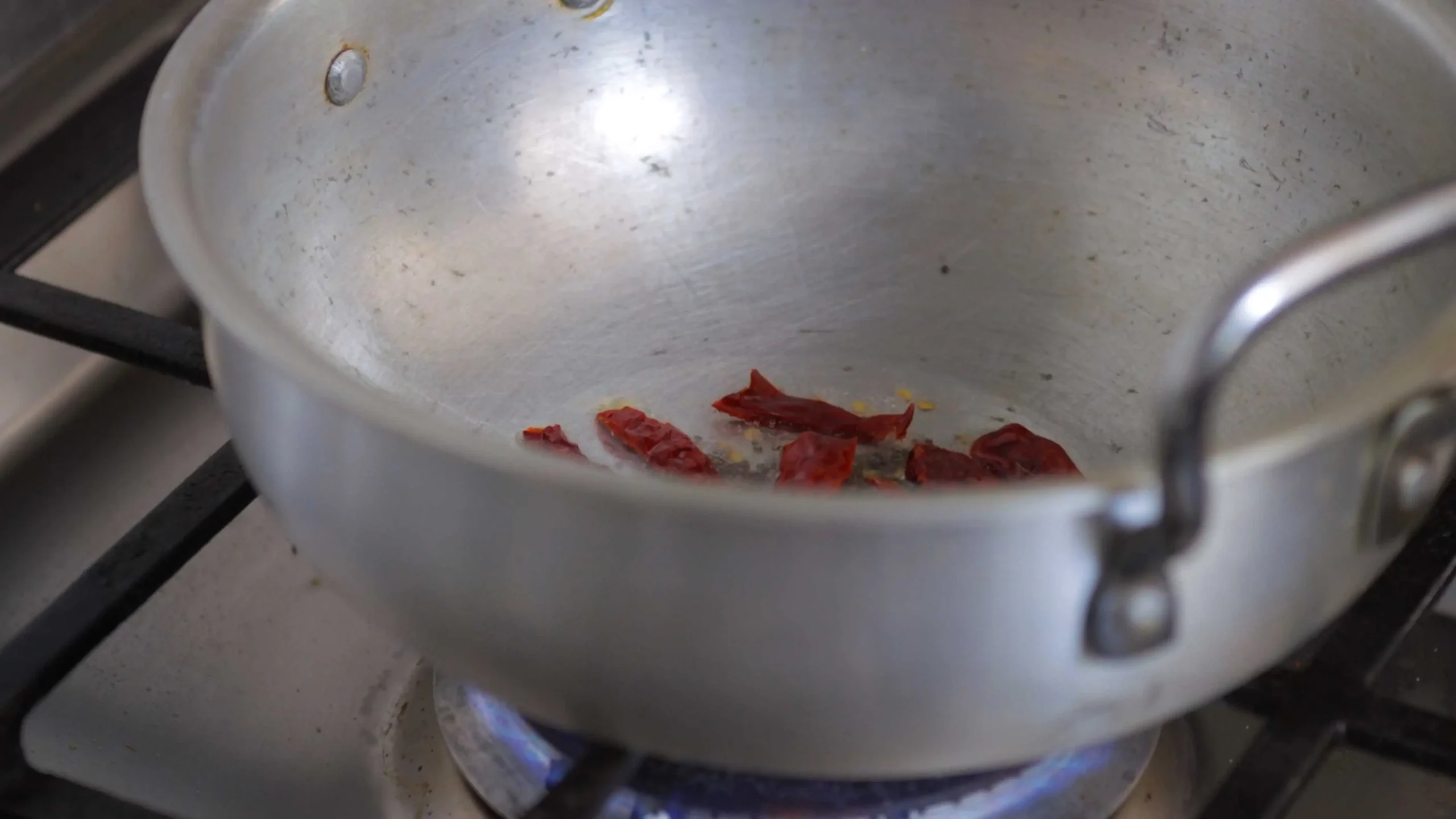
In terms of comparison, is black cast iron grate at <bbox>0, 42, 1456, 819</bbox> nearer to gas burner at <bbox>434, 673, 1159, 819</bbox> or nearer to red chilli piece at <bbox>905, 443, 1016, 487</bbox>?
gas burner at <bbox>434, 673, 1159, 819</bbox>

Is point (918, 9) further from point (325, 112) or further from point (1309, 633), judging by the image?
point (1309, 633)

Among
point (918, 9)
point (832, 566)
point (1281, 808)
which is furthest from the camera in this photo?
point (918, 9)

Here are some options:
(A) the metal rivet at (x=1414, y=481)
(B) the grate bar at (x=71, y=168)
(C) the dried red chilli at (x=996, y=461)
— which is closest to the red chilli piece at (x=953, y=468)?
(C) the dried red chilli at (x=996, y=461)

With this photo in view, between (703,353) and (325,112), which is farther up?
(325,112)

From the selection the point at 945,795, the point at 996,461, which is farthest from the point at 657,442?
the point at 945,795

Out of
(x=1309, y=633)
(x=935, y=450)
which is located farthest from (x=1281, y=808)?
(x=935, y=450)

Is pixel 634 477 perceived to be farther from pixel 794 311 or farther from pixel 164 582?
pixel 794 311
